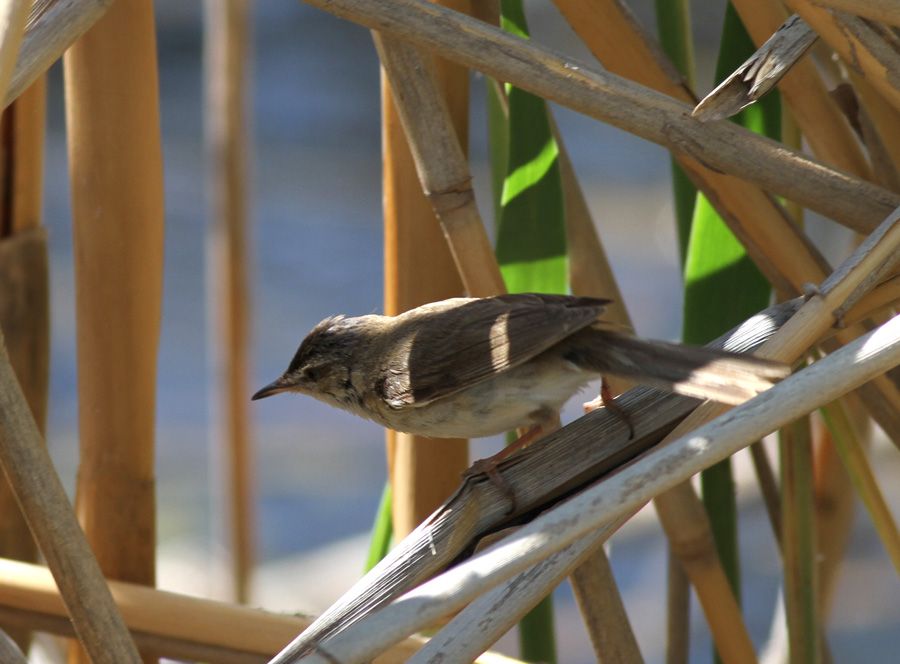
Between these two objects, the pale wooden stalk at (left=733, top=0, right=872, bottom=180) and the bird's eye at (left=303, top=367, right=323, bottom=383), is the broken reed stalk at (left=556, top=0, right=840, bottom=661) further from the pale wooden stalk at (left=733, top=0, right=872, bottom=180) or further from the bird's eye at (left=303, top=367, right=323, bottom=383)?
the bird's eye at (left=303, top=367, right=323, bottom=383)

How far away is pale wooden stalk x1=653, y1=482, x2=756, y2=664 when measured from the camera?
197 centimetres

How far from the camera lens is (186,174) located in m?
7.77

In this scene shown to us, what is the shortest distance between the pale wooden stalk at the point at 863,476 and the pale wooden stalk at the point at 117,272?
46.9 inches

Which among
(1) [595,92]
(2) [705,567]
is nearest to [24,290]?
(1) [595,92]

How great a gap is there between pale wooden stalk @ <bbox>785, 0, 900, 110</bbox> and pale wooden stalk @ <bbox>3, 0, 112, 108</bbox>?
947mm

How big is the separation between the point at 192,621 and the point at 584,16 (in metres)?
1.18

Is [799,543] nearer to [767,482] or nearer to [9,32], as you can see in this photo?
[767,482]

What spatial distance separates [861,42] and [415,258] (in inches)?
31.7

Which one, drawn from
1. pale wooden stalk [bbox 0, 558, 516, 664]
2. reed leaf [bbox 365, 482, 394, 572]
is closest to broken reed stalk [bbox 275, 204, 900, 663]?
pale wooden stalk [bbox 0, 558, 516, 664]

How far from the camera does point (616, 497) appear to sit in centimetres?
120

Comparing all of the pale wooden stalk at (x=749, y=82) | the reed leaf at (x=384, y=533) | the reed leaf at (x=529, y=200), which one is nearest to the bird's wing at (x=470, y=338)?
the reed leaf at (x=529, y=200)

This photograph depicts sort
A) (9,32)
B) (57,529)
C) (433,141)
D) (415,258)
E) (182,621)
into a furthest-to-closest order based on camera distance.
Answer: (415,258) → (182,621) → (433,141) → (57,529) → (9,32)

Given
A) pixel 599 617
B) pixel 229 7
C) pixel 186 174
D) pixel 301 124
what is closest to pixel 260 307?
pixel 186 174

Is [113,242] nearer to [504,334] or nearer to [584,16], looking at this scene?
[504,334]
